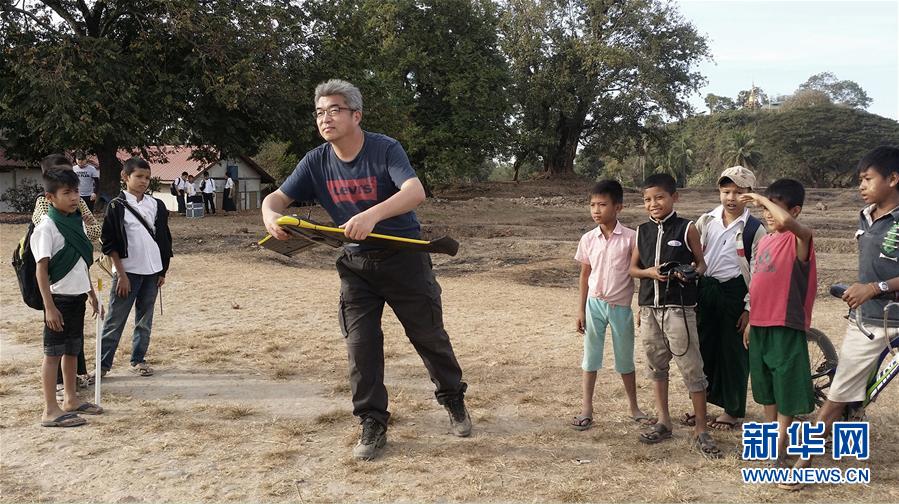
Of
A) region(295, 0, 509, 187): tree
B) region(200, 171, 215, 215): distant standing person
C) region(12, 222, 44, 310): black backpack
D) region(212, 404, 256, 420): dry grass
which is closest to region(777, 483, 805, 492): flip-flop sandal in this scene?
region(212, 404, 256, 420): dry grass

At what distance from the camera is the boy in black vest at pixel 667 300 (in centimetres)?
435

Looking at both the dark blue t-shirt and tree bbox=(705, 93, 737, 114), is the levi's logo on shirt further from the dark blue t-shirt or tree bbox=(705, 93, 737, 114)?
tree bbox=(705, 93, 737, 114)

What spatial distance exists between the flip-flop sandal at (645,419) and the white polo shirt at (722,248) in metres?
1.01

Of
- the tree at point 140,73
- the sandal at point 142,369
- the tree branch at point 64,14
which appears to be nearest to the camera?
the sandal at point 142,369

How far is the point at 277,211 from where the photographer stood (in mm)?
4301

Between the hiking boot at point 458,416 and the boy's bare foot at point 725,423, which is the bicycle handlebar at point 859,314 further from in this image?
the hiking boot at point 458,416

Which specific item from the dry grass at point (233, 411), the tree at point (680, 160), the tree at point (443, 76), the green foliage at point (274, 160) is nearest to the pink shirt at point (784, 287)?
the dry grass at point (233, 411)

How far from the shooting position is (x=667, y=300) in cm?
437

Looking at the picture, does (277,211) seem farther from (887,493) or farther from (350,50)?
(350,50)

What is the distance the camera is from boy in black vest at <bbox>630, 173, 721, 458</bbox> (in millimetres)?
4348

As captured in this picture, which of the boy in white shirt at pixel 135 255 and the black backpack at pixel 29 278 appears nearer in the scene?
the black backpack at pixel 29 278

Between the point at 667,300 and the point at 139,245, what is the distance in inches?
160

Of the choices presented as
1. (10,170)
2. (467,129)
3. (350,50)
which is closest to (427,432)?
(350,50)

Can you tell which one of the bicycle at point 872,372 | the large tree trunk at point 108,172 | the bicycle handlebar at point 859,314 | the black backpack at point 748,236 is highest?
the large tree trunk at point 108,172
